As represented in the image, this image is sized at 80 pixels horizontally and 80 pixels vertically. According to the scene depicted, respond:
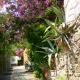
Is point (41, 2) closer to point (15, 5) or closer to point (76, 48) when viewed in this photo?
point (15, 5)

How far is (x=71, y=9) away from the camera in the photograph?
8.84 m

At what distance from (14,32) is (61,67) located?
9721mm

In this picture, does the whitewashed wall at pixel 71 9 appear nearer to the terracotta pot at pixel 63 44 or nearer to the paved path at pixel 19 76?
the terracotta pot at pixel 63 44

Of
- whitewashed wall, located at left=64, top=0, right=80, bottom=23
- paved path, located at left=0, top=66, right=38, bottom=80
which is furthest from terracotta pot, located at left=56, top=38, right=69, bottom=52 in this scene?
paved path, located at left=0, top=66, right=38, bottom=80

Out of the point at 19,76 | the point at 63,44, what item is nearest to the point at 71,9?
the point at 63,44

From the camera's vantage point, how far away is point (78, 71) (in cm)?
842

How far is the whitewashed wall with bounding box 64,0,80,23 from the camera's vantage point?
330 inches

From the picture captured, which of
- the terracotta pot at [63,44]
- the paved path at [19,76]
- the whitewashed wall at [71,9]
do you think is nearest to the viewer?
the whitewashed wall at [71,9]

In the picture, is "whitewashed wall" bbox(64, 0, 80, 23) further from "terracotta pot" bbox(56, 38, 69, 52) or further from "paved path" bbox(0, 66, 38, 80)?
"paved path" bbox(0, 66, 38, 80)

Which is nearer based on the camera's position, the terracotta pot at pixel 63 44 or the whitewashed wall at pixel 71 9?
the whitewashed wall at pixel 71 9

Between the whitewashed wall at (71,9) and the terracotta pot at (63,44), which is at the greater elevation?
the whitewashed wall at (71,9)

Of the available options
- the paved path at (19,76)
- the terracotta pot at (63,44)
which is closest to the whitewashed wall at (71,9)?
the terracotta pot at (63,44)

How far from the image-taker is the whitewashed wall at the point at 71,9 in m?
8.39

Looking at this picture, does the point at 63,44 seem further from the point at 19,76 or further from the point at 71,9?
the point at 19,76
